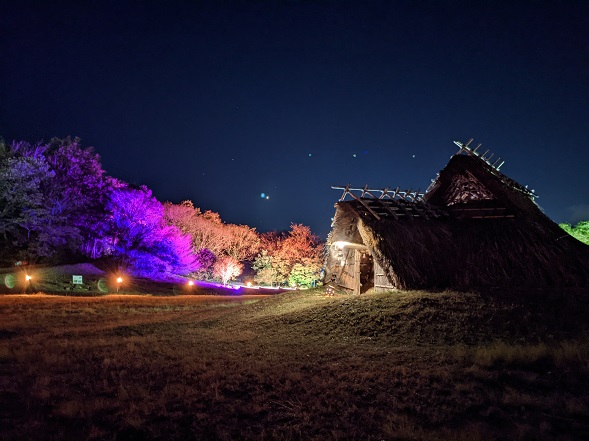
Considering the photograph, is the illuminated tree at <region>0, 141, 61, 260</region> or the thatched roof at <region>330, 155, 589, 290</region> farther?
the illuminated tree at <region>0, 141, 61, 260</region>

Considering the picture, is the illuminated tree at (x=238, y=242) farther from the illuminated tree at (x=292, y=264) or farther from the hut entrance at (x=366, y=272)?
the hut entrance at (x=366, y=272)

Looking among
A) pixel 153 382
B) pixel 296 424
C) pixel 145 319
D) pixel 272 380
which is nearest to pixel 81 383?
pixel 153 382

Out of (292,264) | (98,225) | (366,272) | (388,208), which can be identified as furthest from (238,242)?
(388,208)

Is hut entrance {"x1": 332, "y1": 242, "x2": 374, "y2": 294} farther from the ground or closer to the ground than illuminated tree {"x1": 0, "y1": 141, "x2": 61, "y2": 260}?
closer to the ground

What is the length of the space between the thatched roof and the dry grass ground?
2.37 metres

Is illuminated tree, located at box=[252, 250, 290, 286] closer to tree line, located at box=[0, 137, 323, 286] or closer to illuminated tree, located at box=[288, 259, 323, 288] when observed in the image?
tree line, located at box=[0, 137, 323, 286]

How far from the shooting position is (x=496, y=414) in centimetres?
510

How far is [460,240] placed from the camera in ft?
52.8

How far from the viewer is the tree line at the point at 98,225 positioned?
24797 millimetres

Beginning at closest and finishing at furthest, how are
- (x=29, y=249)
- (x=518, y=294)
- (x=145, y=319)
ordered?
1. (x=518, y=294)
2. (x=145, y=319)
3. (x=29, y=249)

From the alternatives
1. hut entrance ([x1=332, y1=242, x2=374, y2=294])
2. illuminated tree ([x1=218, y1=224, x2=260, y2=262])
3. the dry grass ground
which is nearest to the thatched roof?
hut entrance ([x1=332, y1=242, x2=374, y2=294])

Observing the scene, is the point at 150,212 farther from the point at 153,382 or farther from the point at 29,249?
the point at 153,382

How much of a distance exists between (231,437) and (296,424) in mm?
902

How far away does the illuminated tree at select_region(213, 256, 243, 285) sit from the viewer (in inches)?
1686
